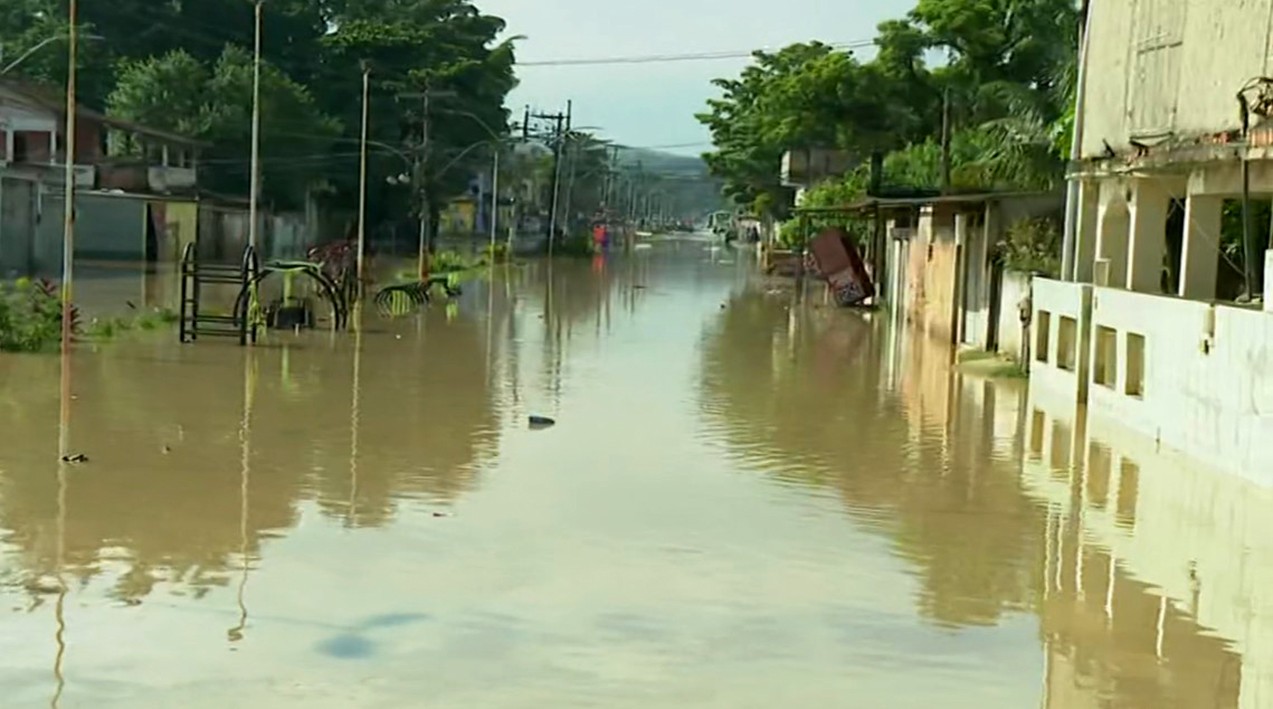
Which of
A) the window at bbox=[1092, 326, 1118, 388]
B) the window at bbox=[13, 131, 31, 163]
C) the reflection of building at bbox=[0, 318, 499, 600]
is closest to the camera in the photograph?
the reflection of building at bbox=[0, 318, 499, 600]

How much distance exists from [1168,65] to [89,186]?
43.5 meters

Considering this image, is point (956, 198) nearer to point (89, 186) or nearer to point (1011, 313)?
point (1011, 313)

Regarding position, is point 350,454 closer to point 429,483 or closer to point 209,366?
point 429,483

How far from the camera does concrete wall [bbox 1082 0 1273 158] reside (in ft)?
65.6

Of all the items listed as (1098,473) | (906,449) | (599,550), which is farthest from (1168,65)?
(599,550)

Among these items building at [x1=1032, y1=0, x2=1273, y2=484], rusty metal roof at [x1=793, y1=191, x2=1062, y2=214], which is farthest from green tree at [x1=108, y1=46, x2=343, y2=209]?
building at [x1=1032, y1=0, x2=1273, y2=484]

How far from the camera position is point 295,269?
103 ft

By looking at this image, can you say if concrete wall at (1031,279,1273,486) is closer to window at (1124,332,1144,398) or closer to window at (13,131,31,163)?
window at (1124,332,1144,398)

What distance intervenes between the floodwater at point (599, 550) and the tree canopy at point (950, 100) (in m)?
8.72

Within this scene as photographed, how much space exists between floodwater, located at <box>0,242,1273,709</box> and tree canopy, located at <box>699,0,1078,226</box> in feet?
28.6

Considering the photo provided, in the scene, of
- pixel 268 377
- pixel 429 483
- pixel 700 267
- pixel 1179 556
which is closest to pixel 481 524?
pixel 429 483

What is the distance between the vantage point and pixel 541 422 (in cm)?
2116

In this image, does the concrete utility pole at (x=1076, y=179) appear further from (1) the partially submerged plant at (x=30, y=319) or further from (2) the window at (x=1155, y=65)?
(1) the partially submerged plant at (x=30, y=319)

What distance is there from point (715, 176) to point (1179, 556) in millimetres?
91150
